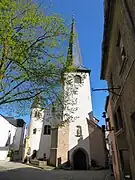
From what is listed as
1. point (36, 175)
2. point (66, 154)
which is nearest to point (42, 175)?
point (36, 175)

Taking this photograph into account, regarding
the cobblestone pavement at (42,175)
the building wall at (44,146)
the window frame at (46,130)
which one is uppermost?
the window frame at (46,130)

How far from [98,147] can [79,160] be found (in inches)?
153

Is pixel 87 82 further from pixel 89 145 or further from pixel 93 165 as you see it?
pixel 93 165

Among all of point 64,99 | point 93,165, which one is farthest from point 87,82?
point 64,99

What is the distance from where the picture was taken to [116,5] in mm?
6430

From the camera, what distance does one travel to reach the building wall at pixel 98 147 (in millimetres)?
28081

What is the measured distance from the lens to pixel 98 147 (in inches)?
1148

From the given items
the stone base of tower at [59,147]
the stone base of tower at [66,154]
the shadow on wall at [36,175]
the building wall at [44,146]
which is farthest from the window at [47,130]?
the shadow on wall at [36,175]

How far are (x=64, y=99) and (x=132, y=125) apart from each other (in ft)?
23.8

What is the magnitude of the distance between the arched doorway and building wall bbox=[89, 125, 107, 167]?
1530 mm

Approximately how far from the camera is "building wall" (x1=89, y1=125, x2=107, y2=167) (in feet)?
92.1

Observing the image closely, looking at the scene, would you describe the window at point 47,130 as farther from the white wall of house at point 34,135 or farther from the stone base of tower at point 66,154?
the stone base of tower at point 66,154

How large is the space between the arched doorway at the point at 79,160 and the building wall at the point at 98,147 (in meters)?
1.53

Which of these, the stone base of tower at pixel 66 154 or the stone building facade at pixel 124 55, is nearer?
the stone building facade at pixel 124 55
